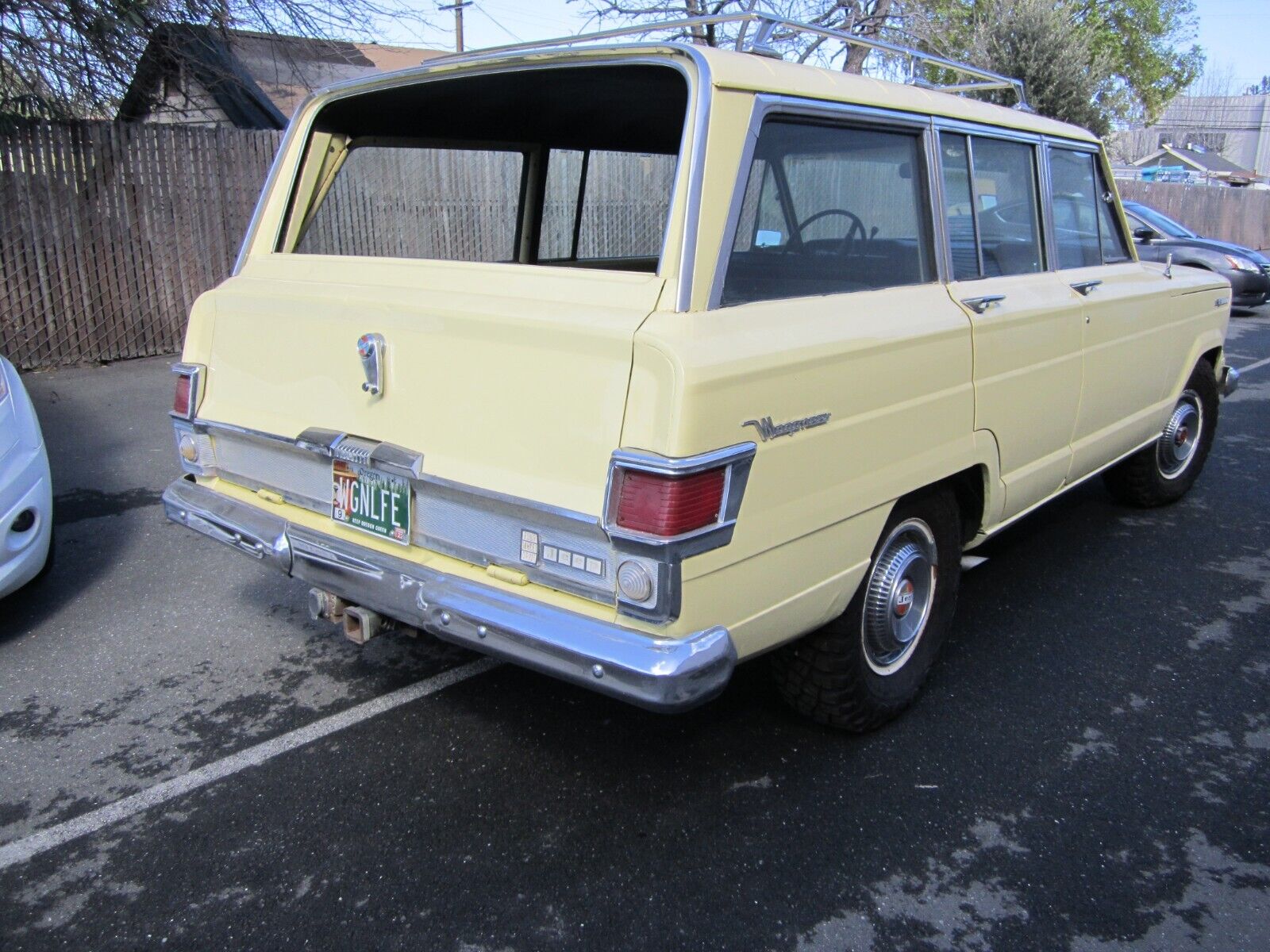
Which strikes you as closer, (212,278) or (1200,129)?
(212,278)

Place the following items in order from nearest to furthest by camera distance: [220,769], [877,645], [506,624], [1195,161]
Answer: [506,624], [220,769], [877,645], [1195,161]

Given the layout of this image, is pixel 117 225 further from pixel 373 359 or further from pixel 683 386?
pixel 683 386

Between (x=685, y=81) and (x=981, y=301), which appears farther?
(x=981, y=301)

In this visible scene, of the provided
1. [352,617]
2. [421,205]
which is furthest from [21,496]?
[421,205]

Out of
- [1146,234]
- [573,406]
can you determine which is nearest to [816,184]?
[573,406]

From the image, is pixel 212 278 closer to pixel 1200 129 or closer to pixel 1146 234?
pixel 1146 234

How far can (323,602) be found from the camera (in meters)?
3.30

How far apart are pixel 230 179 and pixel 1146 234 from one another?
11672mm

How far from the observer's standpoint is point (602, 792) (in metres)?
3.16

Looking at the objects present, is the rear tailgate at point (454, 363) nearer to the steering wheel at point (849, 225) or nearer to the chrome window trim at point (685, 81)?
the chrome window trim at point (685, 81)

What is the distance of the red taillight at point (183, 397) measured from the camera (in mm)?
3529

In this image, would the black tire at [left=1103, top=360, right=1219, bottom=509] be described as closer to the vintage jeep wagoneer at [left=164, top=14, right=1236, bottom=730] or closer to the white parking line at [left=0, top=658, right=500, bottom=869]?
the vintage jeep wagoneer at [left=164, top=14, right=1236, bottom=730]

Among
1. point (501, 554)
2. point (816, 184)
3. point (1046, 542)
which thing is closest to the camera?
point (501, 554)

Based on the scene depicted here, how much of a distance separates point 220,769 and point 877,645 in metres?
2.10
